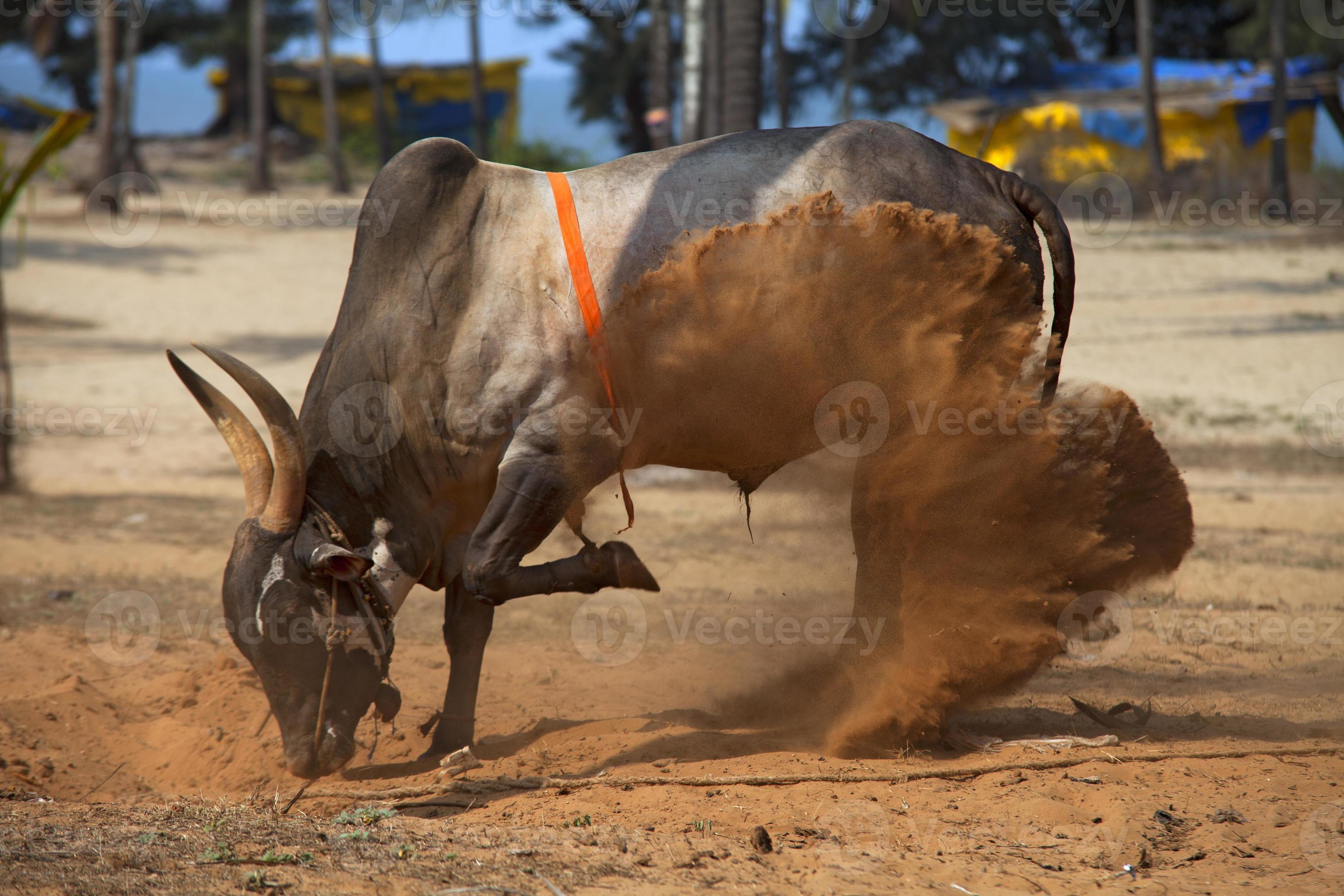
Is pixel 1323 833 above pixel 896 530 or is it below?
below

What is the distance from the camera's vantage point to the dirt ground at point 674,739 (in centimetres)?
315

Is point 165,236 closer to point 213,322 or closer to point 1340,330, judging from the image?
point 213,322

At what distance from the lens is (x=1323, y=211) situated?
806 inches

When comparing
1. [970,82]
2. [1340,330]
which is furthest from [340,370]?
[970,82]

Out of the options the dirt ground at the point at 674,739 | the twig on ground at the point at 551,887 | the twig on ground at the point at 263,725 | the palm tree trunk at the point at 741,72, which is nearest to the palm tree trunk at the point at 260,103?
the dirt ground at the point at 674,739

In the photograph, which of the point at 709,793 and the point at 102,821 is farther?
the point at 709,793

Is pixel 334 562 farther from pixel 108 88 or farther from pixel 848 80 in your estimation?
pixel 848 80

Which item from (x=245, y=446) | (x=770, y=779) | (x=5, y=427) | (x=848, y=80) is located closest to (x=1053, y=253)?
(x=770, y=779)

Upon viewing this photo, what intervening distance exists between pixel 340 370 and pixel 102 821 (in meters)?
1.82

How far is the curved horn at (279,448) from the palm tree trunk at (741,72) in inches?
211

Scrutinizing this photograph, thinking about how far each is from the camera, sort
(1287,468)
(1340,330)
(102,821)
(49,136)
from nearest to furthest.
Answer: (102,821) → (49,136) → (1287,468) → (1340,330)

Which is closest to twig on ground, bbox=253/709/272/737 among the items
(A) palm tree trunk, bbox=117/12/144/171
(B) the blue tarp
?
(A) palm tree trunk, bbox=117/12/144/171

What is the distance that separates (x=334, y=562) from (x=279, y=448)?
1.56 feet

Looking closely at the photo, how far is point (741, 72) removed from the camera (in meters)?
8.54
